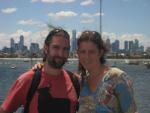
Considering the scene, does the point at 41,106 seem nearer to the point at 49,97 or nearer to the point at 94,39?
the point at 49,97

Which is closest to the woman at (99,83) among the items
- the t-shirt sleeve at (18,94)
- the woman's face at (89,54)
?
the woman's face at (89,54)

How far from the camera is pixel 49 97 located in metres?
6.10

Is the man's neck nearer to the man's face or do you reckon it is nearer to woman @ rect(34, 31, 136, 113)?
the man's face

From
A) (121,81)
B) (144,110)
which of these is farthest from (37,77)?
(144,110)

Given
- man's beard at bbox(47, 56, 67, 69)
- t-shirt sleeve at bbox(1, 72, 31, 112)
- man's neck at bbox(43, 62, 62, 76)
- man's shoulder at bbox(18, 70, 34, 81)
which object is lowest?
t-shirt sleeve at bbox(1, 72, 31, 112)

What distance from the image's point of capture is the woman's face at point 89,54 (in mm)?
6004

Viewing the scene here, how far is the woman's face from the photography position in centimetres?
600

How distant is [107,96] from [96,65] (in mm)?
539

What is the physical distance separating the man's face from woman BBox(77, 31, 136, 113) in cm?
23

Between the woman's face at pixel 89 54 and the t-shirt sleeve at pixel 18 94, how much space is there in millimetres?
847

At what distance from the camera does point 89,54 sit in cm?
601

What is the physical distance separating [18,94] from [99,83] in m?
1.15

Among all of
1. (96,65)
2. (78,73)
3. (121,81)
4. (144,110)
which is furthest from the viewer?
(144,110)

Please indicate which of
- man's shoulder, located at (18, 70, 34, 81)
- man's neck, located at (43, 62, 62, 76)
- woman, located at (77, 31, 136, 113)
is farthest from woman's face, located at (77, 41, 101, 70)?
man's shoulder, located at (18, 70, 34, 81)
